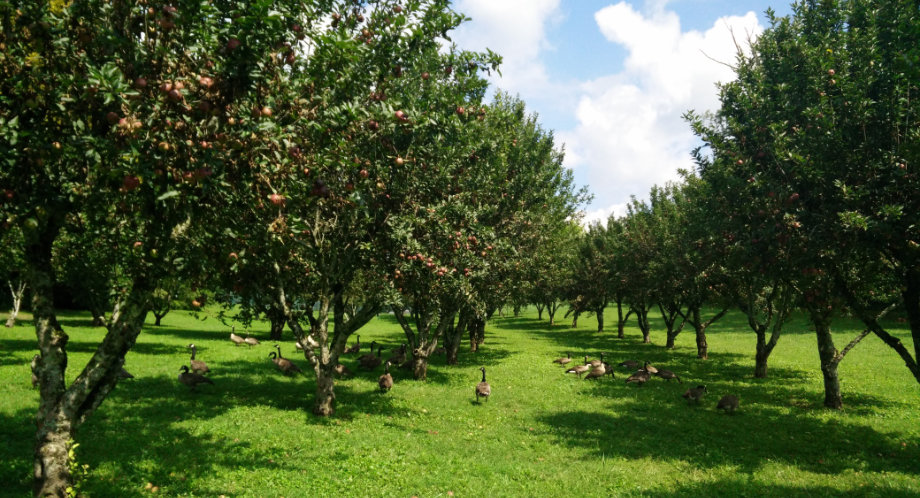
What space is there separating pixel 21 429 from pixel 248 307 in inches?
259

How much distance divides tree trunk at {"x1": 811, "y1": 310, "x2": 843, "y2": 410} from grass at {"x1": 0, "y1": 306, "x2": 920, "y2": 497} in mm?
707

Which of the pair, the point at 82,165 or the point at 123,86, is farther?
the point at 82,165

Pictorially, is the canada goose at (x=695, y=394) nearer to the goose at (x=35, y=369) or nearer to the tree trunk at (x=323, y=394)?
the tree trunk at (x=323, y=394)

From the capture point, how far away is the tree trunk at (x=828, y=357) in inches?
734

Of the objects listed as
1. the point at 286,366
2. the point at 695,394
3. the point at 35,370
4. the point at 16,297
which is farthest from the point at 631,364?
the point at 16,297

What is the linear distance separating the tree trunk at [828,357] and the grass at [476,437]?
2.32ft

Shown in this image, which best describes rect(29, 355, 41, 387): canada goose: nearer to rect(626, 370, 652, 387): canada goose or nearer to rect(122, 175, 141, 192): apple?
rect(122, 175, 141, 192): apple

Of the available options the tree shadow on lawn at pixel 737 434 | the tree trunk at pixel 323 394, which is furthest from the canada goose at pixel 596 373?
the tree trunk at pixel 323 394

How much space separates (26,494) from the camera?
8844mm

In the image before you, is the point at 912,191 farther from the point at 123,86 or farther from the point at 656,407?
the point at 123,86

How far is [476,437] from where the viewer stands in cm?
1484

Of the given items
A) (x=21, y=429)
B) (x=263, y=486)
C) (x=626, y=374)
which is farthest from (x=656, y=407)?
(x=21, y=429)

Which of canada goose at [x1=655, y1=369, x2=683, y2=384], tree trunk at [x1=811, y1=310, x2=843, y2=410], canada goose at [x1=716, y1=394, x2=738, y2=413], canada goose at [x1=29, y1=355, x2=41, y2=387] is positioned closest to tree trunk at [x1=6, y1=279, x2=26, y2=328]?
canada goose at [x1=29, y1=355, x2=41, y2=387]

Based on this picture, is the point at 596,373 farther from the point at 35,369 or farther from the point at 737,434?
the point at 35,369
